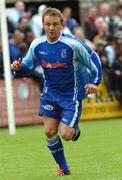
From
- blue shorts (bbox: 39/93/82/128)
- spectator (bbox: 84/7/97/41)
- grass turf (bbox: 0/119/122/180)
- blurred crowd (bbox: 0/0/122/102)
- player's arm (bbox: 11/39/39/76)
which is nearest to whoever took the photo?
blue shorts (bbox: 39/93/82/128)

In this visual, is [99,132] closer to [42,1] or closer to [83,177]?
[83,177]

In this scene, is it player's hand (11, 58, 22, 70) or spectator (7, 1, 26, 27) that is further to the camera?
spectator (7, 1, 26, 27)

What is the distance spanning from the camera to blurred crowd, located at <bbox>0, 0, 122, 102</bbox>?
802 inches

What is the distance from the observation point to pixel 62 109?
34.0ft

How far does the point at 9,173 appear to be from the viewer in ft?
36.0

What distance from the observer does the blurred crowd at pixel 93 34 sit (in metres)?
20.4

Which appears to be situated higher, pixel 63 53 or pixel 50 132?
pixel 63 53

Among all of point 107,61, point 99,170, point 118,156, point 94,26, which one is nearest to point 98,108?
point 107,61

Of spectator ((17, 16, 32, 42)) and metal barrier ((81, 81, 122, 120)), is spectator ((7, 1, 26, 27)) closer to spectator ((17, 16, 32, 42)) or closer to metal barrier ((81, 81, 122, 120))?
spectator ((17, 16, 32, 42))

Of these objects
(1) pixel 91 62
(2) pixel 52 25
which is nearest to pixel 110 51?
(1) pixel 91 62

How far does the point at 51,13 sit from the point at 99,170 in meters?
2.35

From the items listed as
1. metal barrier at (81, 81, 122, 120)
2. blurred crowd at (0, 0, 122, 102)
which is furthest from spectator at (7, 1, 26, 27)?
metal barrier at (81, 81, 122, 120)

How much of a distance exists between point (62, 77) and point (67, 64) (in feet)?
0.61

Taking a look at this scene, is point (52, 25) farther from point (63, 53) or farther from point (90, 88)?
point (90, 88)
